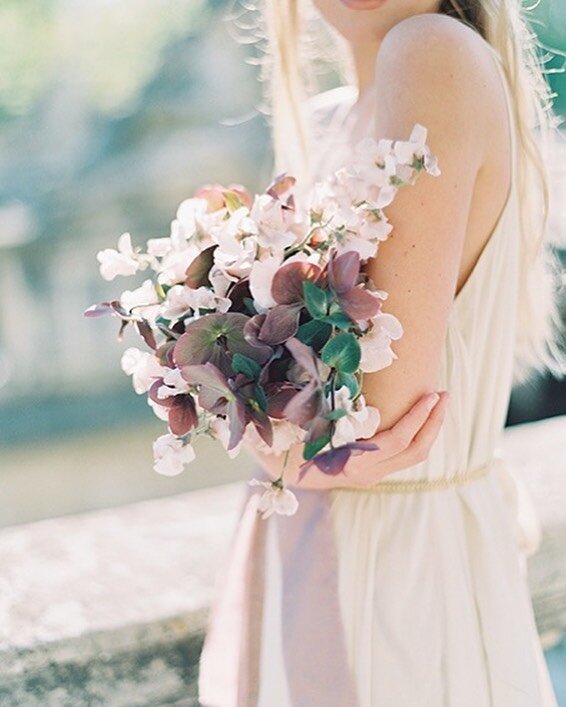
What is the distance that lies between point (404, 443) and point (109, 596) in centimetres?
79

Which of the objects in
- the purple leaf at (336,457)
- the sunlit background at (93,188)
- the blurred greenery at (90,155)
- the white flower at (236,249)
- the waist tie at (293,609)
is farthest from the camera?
the blurred greenery at (90,155)

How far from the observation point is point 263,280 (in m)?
1.11

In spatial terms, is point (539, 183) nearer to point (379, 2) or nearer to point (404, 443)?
point (379, 2)

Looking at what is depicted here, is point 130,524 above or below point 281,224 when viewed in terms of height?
below

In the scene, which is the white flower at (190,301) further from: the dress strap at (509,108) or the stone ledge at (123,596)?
the stone ledge at (123,596)

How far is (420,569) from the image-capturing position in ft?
4.34

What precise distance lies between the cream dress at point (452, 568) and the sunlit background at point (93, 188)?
3.98 metres

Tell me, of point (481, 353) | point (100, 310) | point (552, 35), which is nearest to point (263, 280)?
point (100, 310)

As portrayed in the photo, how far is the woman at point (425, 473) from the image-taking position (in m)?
1.20

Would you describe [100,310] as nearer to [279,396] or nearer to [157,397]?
[157,397]

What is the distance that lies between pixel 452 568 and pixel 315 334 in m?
0.43

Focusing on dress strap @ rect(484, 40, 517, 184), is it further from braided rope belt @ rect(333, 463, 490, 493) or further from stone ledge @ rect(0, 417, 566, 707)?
stone ledge @ rect(0, 417, 566, 707)

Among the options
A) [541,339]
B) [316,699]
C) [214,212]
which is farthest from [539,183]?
[316,699]

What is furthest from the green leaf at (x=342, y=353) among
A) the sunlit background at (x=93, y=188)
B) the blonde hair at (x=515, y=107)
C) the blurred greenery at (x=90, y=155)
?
the blurred greenery at (x=90, y=155)
